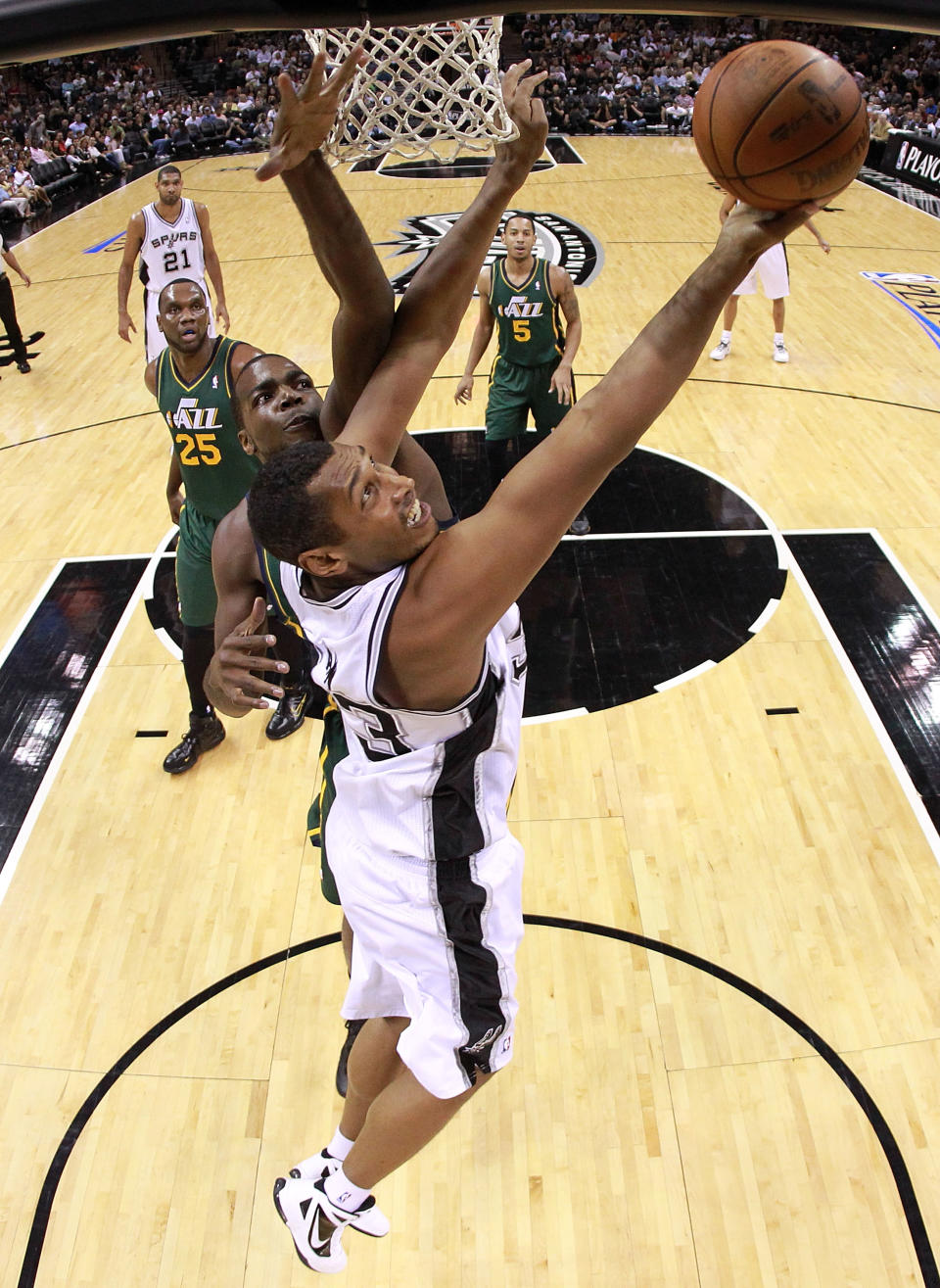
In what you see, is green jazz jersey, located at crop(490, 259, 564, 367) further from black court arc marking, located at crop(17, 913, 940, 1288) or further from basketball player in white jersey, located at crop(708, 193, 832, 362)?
black court arc marking, located at crop(17, 913, 940, 1288)

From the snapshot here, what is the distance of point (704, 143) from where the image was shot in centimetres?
182

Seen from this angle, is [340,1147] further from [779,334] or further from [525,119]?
[779,334]

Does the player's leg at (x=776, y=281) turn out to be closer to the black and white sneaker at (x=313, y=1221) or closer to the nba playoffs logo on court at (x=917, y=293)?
the nba playoffs logo on court at (x=917, y=293)

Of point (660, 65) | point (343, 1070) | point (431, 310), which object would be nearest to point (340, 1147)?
point (343, 1070)

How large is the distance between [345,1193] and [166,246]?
6715 millimetres

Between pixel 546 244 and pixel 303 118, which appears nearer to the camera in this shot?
pixel 303 118

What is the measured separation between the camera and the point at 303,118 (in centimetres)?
162

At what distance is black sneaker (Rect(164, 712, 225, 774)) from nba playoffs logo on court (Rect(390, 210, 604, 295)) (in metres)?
7.04

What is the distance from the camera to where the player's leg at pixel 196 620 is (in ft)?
14.0

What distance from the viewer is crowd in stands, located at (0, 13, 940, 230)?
62.1 feet

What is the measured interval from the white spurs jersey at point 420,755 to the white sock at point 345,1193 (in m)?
0.83

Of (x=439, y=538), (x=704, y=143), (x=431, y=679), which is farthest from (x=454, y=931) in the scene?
(x=704, y=143)

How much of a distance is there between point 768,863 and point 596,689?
4.30 ft

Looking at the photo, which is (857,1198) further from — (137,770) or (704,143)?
(137,770)
